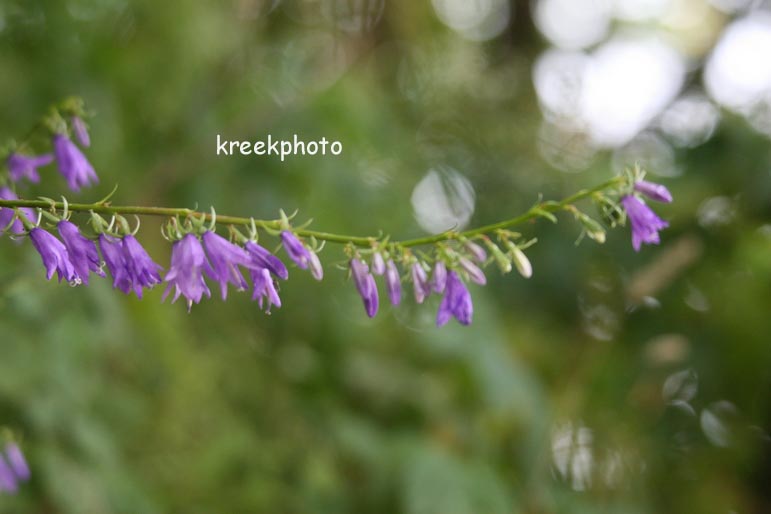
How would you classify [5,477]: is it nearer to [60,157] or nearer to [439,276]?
[60,157]

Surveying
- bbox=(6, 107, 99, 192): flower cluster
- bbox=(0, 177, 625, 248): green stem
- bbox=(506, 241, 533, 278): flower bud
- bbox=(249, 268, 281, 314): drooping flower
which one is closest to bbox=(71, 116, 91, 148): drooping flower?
bbox=(6, 107, 99, 192): flower cluster

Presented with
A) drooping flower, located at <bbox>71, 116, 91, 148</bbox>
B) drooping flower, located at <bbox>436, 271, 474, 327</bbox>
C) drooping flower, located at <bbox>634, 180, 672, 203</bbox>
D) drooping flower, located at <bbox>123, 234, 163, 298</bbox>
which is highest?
drooping flower, located at <bbox>71, 116, 91, 148</bbox>

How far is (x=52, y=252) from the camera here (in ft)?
2.81

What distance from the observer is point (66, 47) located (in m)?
2.38

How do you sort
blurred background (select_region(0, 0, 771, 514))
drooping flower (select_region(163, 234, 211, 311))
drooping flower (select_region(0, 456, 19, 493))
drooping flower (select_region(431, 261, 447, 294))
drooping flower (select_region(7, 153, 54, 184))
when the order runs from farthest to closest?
1. blurred background (select_region(0, 0, 771, 514))
2. drooping flower (select_region(0, 456, 19, 493))
3. drooping flower (select_region(7, 153, 54, 184))
4. drooping flower (select_region(431, 261, 447, 294))
5. drooping flower (select_region(163, 234, 211, 311))

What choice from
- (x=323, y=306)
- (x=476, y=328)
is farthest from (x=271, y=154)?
(x=476, y=328)

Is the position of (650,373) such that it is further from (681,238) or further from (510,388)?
(510,388)

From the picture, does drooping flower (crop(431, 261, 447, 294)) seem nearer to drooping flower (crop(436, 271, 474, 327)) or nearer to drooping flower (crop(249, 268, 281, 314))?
drooping flower (crop(436, 271, 474, 327))

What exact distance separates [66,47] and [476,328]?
1.41 meters

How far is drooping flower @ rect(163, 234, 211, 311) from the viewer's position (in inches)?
34.8

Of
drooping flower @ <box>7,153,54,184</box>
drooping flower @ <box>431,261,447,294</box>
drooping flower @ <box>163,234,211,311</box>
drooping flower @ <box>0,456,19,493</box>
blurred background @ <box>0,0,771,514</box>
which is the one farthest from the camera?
blurred background @ <box>0,0,771,514</box>

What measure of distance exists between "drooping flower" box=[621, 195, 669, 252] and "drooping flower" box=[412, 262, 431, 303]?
0.83ft

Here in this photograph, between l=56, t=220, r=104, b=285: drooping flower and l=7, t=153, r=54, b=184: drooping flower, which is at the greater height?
l=7, t=153, r=54, b=184: drooping flower

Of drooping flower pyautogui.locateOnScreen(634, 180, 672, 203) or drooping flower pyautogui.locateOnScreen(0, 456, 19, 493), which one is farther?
drooping flower pyautogui.locateOnScreen(0, 456, 19, 493)
